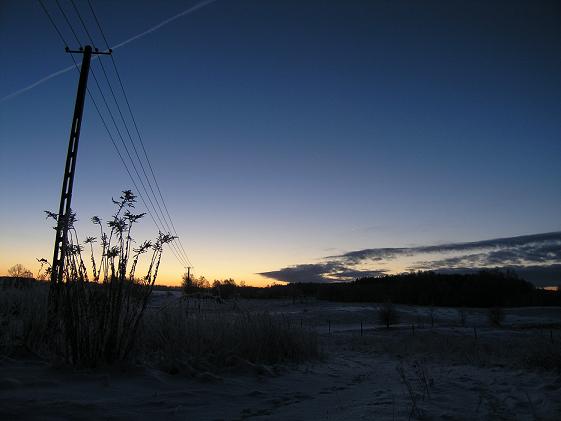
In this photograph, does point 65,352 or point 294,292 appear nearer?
point 65,352

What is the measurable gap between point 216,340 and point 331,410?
9.73 feet

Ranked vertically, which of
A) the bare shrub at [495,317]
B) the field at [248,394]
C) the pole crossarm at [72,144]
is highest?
the pole crossarm at [72,144]

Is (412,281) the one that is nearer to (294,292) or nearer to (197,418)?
(294,292)

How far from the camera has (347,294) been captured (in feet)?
334

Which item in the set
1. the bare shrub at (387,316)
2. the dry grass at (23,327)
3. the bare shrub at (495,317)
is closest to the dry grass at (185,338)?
the dry grass at (23,327)

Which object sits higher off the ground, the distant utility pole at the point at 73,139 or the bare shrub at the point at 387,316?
the distant utility pole at the point at 73,139

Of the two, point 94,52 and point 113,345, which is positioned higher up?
point 94,52

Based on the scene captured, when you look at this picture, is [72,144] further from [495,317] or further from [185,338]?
[495,317]

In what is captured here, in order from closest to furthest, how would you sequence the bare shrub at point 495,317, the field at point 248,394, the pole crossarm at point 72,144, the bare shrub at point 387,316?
the field at point 248,394 < the pole crossarm at point 72,144 < the bare shrub at point 387,316 < the bare shrub at point 495,317

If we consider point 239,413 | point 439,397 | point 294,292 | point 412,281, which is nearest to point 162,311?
point 239,413

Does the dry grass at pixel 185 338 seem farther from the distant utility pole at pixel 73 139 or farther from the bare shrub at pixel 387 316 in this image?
the bare shrub at pixel 387 316

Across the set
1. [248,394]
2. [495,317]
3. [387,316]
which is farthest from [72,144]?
[495,317]

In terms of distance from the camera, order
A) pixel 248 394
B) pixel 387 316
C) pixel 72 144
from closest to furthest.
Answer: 1. pixel 248 394
2. pixel 72 144
3. pixel 387 316

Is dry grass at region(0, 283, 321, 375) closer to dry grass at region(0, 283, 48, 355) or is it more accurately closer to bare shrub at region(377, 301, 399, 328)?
dry grass at region(0, 283, 48, 355)
